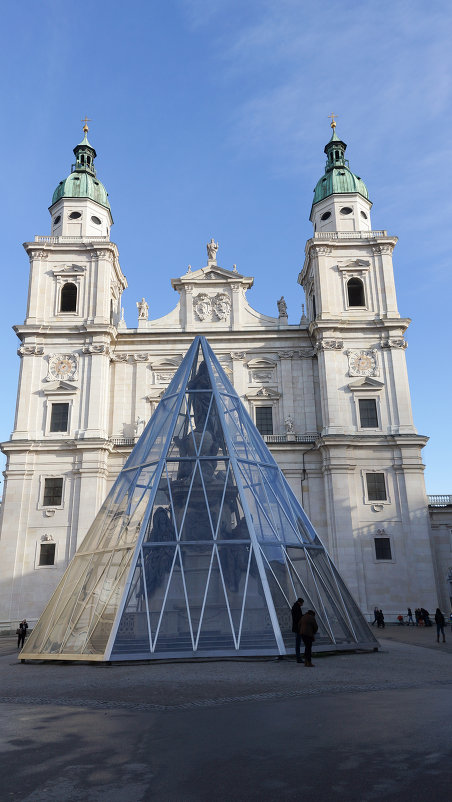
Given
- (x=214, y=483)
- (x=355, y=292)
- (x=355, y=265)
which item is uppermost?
(x=355, y=265)

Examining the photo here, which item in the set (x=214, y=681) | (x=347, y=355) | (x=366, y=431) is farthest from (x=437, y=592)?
(x=214, y=681)

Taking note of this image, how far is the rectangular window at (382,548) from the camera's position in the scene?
35031mm

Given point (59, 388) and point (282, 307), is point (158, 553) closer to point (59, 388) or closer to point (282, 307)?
point (59, 388)

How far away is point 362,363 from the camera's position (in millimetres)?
39000

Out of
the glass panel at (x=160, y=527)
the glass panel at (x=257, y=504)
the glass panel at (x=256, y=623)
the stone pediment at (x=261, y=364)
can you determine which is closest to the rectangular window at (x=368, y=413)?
the stone pediment at (x=261, y=364)

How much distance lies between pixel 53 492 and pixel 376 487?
62.9ft

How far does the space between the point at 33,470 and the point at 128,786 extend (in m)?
33.0

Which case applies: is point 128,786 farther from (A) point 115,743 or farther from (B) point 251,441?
(B) point 251,441

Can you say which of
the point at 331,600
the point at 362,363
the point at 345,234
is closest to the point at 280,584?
the point at 331,600

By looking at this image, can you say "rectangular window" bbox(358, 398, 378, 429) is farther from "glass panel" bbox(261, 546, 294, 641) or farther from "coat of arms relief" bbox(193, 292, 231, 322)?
"glass panel" bbox(261, 546, 294, 641)

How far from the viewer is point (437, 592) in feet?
115

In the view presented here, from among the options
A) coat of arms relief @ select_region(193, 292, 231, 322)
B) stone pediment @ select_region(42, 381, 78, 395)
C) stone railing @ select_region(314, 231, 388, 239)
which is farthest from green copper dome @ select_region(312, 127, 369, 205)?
stone pediment @ select_region(42, 381, 78, 395)

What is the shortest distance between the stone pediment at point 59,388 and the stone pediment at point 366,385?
56.5ft

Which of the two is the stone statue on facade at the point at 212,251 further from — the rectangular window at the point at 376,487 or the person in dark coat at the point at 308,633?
the person in dark coat at the point at 308,633
